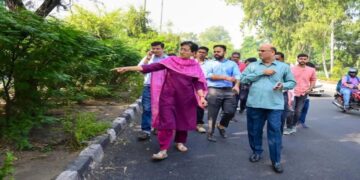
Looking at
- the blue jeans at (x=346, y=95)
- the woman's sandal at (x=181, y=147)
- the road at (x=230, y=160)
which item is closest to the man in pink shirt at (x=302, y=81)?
the road at (x=230, y=160)

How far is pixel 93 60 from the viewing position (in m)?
6.59

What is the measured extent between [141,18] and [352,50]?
29.6m

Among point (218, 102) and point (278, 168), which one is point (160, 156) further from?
point (218, 102)

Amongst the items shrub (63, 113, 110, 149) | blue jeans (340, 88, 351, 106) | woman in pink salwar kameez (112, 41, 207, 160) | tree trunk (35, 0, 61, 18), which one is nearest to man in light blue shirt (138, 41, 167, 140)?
shrub (63, 113, 110, 149)

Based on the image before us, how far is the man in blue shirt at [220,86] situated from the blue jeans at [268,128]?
127 cm

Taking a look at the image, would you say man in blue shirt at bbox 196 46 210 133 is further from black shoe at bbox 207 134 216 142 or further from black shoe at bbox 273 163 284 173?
black shoe at bbox 273 163 284 173

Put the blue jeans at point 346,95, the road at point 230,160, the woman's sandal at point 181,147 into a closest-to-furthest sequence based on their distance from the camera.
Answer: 1. the road at point 230,160
2. the woman's sandal at point 181,147
3. the blue jeans at point 346,95

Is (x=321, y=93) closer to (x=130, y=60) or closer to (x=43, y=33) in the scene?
(x=130, y=60)

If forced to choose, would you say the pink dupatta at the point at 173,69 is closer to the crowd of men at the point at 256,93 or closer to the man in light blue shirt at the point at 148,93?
the crowd of men at the point at 256,93

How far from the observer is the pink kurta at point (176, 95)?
5.63 meters

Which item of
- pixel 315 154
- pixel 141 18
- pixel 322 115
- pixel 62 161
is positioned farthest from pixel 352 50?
pixel 62 161

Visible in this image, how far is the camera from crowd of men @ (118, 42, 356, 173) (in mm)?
5270

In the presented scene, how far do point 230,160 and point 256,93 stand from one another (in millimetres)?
1060

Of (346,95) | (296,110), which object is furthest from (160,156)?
(346,95)
